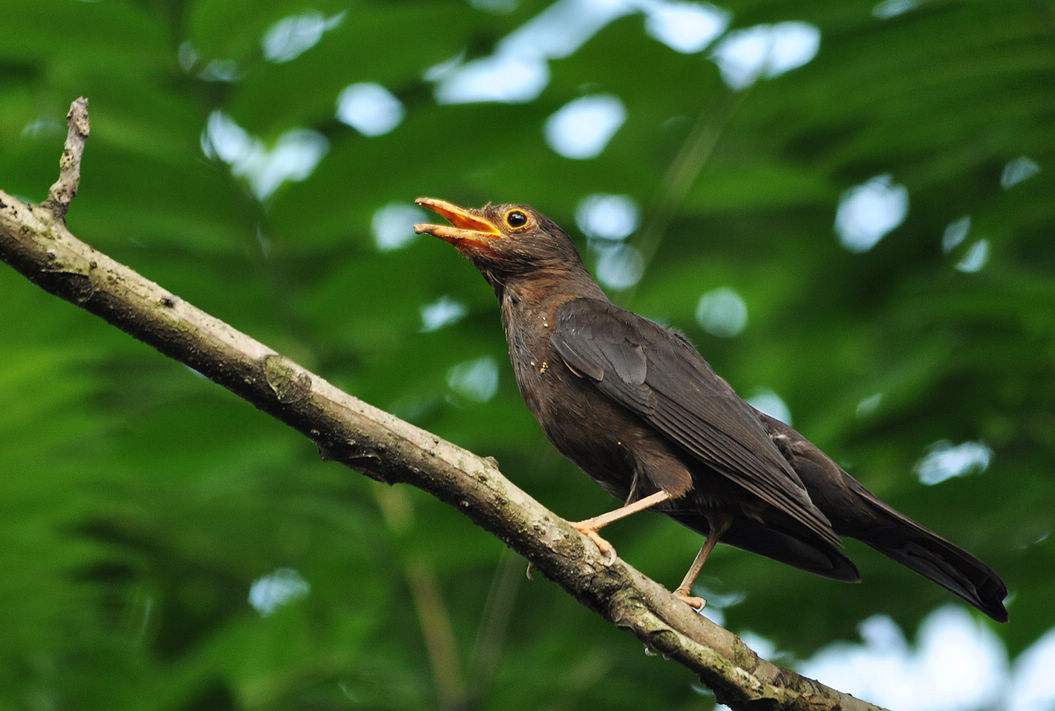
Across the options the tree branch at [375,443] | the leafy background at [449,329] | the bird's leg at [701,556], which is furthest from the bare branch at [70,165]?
the bird's leg at [701,556]

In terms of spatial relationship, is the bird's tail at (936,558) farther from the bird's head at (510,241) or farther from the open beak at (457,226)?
the open beak at (457,226)

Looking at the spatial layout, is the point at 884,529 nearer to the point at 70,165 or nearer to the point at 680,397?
the point at 680,397

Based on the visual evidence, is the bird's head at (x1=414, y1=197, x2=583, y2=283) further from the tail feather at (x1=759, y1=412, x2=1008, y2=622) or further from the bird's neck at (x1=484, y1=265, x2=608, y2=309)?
the tail feather at (x1=759, y1=412, x2=1008, y2=622)

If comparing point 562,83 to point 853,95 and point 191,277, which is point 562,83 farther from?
point 191,277

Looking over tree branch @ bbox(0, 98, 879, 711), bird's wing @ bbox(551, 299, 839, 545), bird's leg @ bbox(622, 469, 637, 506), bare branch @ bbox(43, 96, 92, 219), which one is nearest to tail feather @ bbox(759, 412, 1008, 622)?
bird's wing @ bbox(551, 299, 839, 545)

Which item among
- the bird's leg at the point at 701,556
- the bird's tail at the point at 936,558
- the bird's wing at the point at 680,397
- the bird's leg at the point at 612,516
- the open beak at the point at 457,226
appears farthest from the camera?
the open beak at the point at 457,226

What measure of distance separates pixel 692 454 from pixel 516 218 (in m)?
1.54

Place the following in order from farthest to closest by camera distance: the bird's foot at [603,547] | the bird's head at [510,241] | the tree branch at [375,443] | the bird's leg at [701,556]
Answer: the bird's head at [510,241]
the bird's leg at [701,556]
the bird's foot at [603,547]
the tree branch at [375,443]

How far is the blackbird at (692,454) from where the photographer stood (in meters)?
4.84

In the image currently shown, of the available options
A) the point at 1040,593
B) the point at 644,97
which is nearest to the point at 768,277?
the point at 644,97

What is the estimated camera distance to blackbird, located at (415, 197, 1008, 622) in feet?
15.9

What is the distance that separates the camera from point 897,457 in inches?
230

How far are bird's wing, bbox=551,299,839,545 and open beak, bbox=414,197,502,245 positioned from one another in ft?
1.76

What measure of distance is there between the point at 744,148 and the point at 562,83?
1.29 meters
